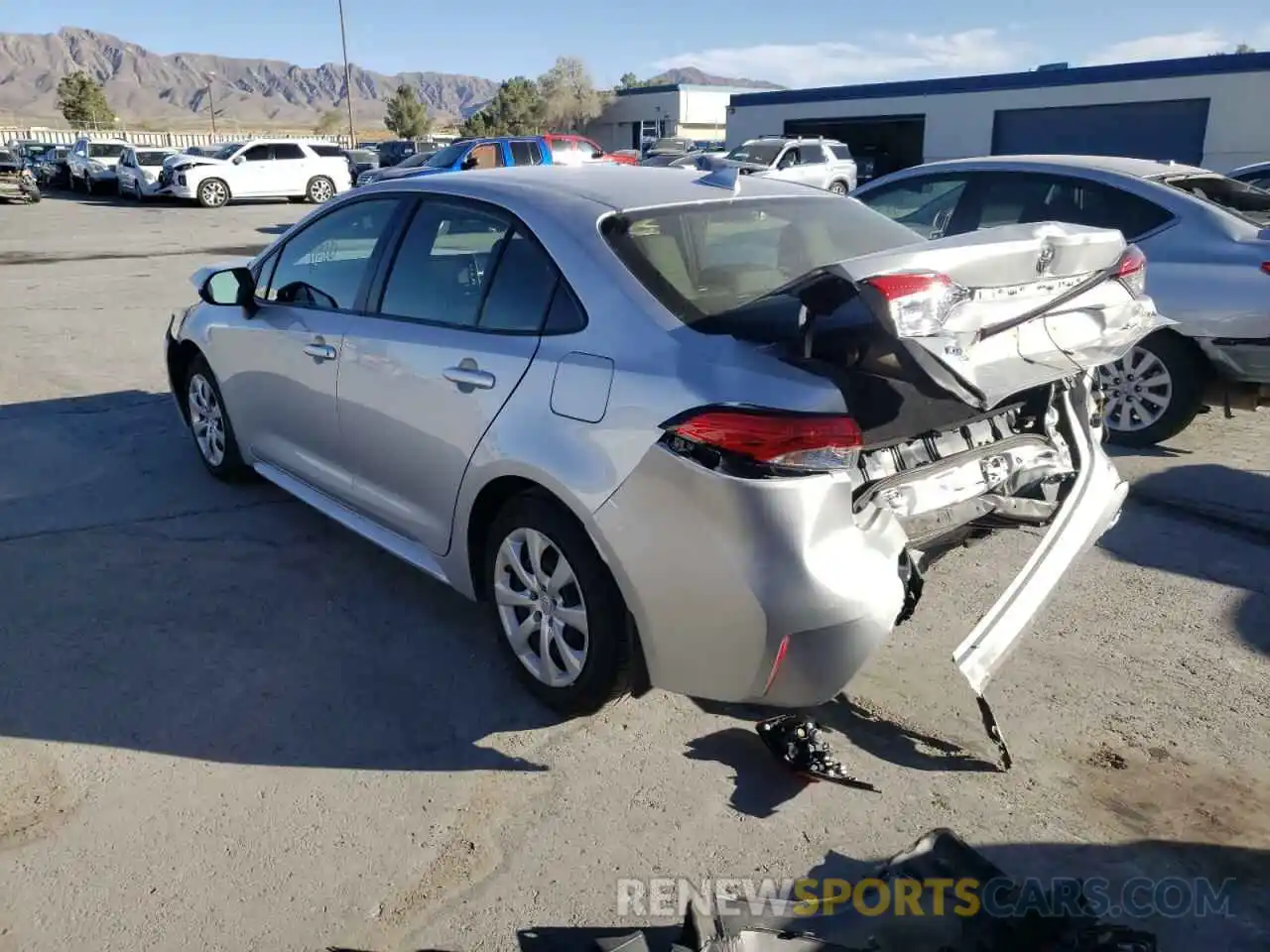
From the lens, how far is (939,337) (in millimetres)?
2732

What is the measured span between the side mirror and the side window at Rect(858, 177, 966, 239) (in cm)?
406

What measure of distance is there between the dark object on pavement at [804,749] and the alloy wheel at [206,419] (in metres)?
3.53

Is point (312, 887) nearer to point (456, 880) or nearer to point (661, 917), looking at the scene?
point (456, 880)

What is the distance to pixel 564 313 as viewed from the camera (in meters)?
3.30

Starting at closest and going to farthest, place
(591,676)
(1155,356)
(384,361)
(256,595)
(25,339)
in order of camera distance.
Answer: (591,676)
(384,361)
(256,595)
(1155,356)
(25,339)

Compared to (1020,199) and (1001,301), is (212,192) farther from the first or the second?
(1001,301)

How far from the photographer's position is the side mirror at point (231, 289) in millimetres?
4906

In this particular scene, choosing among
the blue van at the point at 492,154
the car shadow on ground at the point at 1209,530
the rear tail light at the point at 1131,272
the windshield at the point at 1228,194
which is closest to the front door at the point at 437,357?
the rear tail light at the point at 1131,272

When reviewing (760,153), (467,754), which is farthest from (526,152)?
(467,754)

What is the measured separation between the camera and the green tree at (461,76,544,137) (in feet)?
213

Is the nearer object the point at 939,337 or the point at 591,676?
the point at 939,337

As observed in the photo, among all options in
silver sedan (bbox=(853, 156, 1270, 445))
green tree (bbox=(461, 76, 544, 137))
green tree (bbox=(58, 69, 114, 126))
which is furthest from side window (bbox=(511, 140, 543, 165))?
green tree (bbox=(58, 69, 114, 126))

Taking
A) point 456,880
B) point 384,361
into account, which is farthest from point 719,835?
A: point 384,361

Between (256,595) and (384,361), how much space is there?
1.26 m
